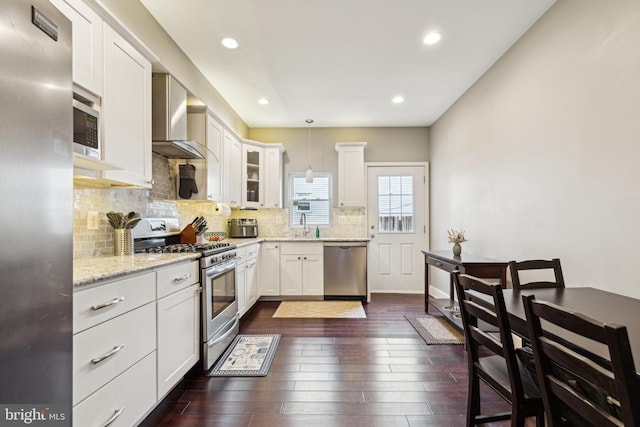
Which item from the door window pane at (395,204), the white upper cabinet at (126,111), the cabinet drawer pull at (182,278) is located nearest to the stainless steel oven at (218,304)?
the cabinet drawer pull at (182,278)

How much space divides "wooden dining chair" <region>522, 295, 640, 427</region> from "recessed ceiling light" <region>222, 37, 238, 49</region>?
2.89 meters

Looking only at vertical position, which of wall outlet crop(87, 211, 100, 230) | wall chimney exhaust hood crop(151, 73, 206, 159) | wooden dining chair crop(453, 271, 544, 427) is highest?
wall chimney exhaust hood crop(151, 73, 206, 159)

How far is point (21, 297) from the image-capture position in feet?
2.60

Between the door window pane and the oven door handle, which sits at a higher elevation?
the door window pane

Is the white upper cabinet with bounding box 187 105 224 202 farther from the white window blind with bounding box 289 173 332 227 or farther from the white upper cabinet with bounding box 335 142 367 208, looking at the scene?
the white upper cabinet with bounding box 335 142 367 208

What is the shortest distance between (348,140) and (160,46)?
320 cm

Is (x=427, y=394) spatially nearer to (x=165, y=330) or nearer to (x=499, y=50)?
(x=165, y=330)

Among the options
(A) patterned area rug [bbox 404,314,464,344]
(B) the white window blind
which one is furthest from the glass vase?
(B) the white window blind

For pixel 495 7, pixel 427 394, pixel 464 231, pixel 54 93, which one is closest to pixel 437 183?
pixel 464 231

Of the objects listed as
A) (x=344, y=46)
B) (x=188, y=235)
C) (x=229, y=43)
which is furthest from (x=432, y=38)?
Answer: (x=188, y=235)

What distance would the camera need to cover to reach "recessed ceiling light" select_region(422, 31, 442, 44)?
8.32ft

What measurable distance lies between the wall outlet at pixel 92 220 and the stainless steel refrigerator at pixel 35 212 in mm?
1128

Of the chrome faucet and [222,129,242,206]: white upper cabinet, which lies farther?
the chrome faucet

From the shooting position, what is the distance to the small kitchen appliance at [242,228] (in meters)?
4.60
